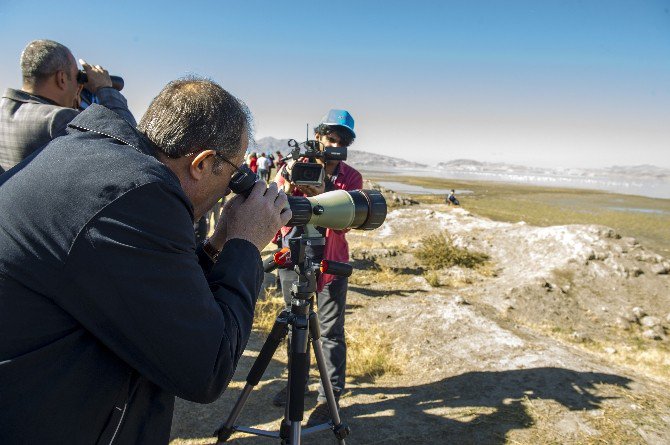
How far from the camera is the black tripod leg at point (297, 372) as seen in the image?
98.2 inches

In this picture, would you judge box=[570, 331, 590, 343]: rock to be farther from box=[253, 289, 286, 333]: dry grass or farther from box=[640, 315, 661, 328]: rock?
box=[253, 289, 286, 333]: dry grass

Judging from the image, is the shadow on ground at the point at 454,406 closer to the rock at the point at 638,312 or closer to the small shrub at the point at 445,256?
the rock at the point at 638,312

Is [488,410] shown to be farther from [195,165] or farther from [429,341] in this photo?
[195,165]

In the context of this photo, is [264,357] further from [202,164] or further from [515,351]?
[515,351]

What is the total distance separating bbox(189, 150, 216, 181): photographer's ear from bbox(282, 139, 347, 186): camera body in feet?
4.97

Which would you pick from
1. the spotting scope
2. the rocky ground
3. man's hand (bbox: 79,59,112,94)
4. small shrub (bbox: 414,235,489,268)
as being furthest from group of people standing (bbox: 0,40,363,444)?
small shrub (bbox: 414,235,489,268)

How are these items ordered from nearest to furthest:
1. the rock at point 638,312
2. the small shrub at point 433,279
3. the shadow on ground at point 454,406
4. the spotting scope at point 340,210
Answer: the spotting scope at point 340,210, the shadow on ground at point 454,406, the rock at point 638,312, the small shrub at point 433,279

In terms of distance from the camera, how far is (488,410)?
376 cm

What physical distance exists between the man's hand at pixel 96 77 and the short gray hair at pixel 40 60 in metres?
0.17

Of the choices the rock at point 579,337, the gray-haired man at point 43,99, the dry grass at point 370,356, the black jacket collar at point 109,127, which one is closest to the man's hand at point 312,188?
the gray-haired man at point 43,99

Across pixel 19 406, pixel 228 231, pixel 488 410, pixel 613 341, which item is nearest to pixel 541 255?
pixel 613 341

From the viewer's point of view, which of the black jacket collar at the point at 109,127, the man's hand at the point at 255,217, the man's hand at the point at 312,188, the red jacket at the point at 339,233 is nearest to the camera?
the black jacket collar at the point at 109,127

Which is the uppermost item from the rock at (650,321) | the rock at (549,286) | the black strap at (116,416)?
the black strap at (116,416)

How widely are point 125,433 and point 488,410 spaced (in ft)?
10.8
